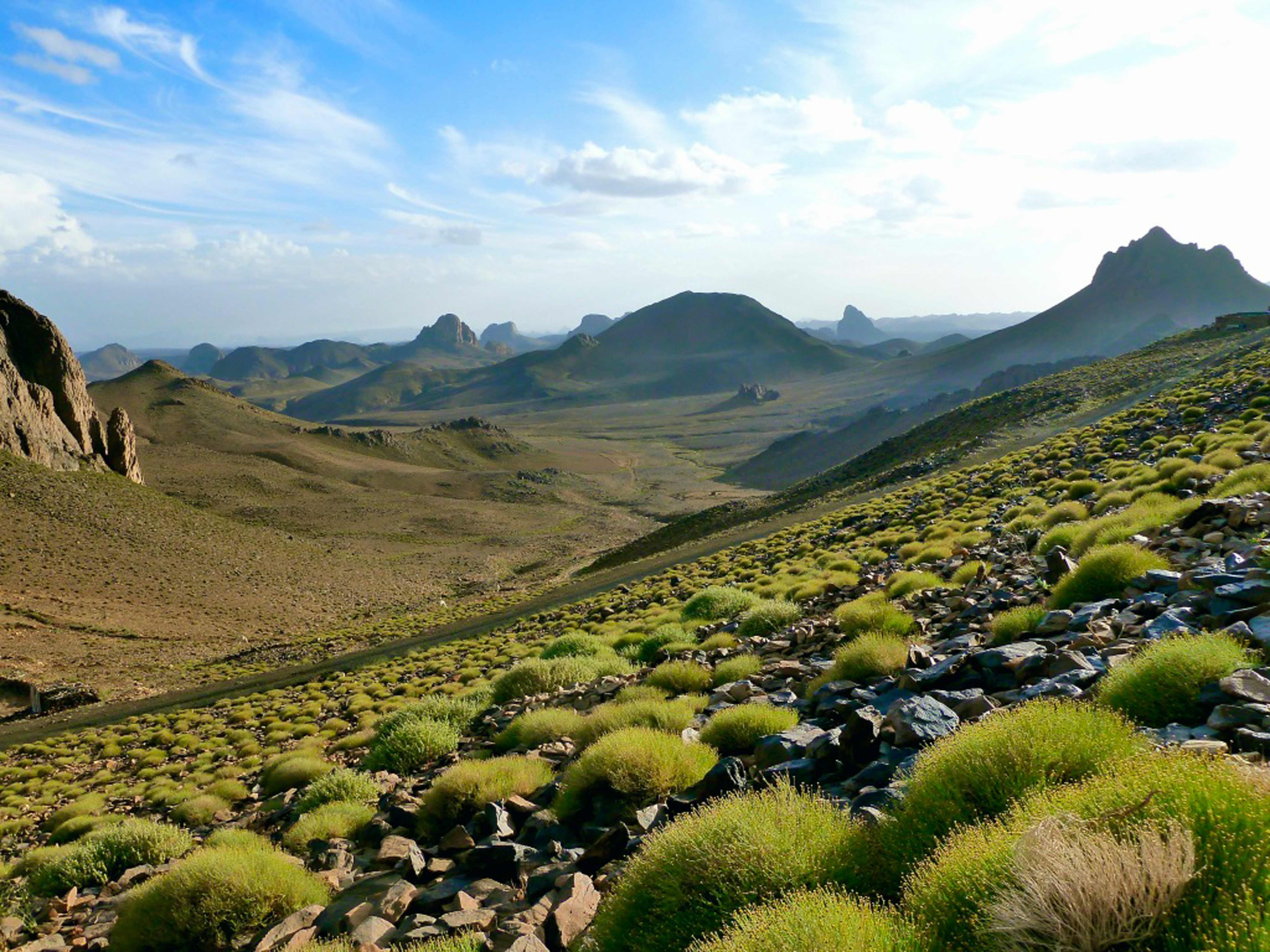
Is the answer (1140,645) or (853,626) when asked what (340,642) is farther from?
(1140,645)

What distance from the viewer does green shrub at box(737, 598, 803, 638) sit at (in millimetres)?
12453

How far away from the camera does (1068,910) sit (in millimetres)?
2449

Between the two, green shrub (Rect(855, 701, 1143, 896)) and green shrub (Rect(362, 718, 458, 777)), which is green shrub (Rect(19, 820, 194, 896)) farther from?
green shrub (Rect(855, 701, 1143, 896))

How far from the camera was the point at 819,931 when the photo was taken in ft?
9.14

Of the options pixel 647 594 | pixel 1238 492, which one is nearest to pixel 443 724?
pixel 1238 492

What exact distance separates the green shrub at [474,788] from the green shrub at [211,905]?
1.28 meters

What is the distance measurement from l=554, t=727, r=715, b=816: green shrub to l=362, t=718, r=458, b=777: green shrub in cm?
408

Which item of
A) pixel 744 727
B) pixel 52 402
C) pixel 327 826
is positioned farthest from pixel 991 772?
pixel 52 402

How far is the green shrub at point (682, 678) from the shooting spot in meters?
9.66

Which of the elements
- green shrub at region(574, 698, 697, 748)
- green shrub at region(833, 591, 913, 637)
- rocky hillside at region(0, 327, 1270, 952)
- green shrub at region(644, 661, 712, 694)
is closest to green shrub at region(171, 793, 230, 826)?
rocky hillside at region(0, 327, 1270, 952)

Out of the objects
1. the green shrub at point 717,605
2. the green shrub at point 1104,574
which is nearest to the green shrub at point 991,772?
the green shrub at point 1104,574

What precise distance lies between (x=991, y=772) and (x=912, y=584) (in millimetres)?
8377

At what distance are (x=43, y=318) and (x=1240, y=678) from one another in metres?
102

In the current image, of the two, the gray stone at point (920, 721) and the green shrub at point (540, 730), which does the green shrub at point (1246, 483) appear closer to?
the gray stone at point (920, 721)
